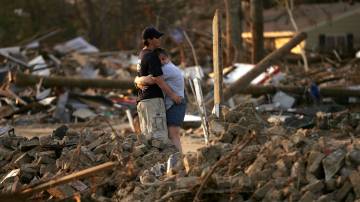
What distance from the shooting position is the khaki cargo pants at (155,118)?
31.1ft

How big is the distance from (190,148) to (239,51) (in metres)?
12.7

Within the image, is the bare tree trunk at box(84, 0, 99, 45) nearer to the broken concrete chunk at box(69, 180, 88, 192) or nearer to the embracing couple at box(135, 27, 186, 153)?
the embracing couple at box(135, 27, 186, 153)

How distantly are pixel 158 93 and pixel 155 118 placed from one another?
270 mm

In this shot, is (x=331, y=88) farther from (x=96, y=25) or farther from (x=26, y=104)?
(x=96, y=25)

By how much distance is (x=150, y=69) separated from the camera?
936 cm

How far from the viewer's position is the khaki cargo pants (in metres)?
9.49

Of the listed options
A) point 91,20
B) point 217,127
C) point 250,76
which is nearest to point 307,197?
point 217,127

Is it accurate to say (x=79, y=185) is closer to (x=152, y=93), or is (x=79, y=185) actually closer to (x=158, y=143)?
(x=158, y=143)

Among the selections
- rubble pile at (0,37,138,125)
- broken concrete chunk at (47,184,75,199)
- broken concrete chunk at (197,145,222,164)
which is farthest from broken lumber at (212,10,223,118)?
rubble pile at (0,37,138,125)

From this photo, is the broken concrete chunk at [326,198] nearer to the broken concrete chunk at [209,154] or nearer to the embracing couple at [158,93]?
the broken concrete chunk at [209,154]

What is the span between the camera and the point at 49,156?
9492mm

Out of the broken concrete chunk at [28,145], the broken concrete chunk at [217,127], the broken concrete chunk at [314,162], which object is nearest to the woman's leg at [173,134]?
the broken concrete chunk at [217,127]

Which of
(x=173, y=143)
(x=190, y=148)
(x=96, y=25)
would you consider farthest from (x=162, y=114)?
(x=96, y=25)

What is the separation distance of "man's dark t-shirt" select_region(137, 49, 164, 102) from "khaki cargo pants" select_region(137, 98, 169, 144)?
62 millimetres
